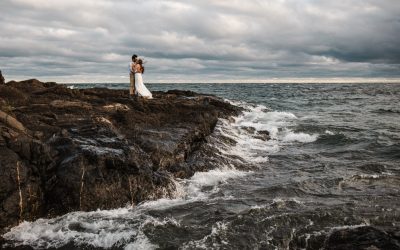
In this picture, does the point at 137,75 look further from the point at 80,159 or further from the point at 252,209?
the point at 252,209

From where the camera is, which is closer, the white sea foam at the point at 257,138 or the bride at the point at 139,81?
the white sea foam at the point at 257,138

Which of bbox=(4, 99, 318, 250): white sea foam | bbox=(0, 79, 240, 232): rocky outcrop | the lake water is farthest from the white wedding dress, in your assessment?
bbox=(4, 99, 318, 250): white sea foam

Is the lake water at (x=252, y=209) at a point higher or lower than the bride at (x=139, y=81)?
lower

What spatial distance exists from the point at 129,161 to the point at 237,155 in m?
5.91

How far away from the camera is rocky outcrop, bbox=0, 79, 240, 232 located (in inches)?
348

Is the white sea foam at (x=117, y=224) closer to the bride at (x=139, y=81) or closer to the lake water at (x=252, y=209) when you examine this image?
the lake water at (x=252, y=209)

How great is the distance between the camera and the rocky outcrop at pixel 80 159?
8.83 m

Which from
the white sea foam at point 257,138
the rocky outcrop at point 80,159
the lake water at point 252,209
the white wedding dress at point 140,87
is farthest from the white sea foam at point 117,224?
the white wedding dress at point 140,87

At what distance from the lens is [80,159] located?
9.62 m

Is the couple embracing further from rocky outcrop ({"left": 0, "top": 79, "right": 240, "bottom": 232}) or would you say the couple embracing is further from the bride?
rocky outcrop ({"left": 0, "top": 79, "right": 240, "bottom": 232})

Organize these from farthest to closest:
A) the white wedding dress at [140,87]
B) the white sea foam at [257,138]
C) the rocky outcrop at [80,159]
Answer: the white wedding dress at [140,87] < the white sea foam at [257,138] < the rocky outcrop at [80,159]

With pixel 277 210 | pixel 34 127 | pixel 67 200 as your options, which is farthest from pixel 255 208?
pixel 34 127

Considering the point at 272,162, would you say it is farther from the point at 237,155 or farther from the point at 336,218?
the point at 336,218

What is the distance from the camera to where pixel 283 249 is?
7.42 metres
